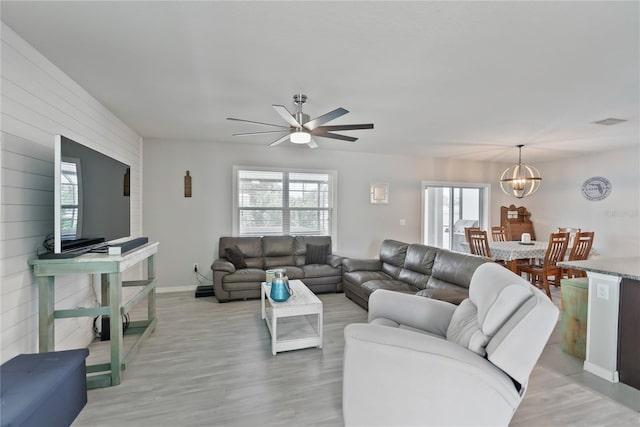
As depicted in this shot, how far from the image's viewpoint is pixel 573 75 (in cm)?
250

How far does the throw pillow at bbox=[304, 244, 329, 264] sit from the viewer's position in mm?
5133

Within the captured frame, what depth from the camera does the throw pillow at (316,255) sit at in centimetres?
513

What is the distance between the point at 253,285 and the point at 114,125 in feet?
9.17

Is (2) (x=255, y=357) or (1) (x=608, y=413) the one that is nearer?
(1) (x=608, y=413)

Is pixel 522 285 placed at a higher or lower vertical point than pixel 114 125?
A: lower

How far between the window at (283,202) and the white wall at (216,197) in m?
0.15

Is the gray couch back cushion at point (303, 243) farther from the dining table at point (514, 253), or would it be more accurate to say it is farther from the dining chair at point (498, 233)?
the dining chair at point (498, 233)

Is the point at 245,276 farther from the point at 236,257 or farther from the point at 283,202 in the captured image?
the point at 283,202

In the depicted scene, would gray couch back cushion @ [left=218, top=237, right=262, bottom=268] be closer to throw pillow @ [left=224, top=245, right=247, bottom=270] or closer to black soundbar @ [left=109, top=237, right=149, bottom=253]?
throw pillow @ [left=224, top=245, right=247, bottom=270]

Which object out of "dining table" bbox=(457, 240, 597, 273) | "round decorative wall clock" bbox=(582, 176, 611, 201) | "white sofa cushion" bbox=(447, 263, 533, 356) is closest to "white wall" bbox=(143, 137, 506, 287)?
"dining table" bbox=(457, 240, 597, 273)

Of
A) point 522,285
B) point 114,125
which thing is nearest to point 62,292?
point 114,125

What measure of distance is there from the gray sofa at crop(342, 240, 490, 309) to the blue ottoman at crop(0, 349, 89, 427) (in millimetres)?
2791

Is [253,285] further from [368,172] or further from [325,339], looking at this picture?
[368,172]

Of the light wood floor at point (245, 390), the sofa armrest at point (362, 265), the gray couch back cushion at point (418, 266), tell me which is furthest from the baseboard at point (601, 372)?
the sofa armrest at point (362, 265)
